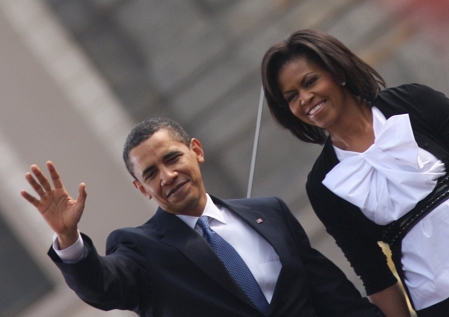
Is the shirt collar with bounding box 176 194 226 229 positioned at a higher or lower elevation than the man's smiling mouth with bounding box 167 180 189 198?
lower

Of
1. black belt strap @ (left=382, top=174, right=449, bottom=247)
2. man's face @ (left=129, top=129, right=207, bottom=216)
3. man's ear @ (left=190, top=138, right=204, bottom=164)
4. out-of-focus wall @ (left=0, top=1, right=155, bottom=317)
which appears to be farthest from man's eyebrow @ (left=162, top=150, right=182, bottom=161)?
out-of-focus wall @ (left=0, top=1, right=155, bottom=317)

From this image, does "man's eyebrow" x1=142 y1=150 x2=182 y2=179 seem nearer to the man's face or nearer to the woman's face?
the man's face

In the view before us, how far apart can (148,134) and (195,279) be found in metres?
0.48

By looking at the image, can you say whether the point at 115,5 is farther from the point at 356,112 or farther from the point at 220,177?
the point at 356,112

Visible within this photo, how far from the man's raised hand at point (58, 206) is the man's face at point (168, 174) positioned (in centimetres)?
27

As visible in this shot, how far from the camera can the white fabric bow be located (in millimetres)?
2299

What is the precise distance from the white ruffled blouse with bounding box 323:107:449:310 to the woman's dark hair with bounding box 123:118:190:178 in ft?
1.68

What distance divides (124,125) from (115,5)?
629 mm

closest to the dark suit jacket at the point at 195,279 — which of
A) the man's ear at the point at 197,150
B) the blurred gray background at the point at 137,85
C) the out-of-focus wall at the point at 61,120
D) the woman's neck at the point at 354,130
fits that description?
the man's ear at the point at 197,150

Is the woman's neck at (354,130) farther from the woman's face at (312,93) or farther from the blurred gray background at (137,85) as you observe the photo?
the blurred gray background at (137,85)

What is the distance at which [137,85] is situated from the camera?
3.95m

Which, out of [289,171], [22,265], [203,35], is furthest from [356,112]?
[22,265]

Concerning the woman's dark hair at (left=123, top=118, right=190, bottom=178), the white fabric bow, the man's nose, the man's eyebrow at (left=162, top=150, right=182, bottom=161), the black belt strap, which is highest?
the woman's dark hair at (left=123, top=118, right=190, bottom=178)

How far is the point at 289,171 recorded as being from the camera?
3.77 meters
